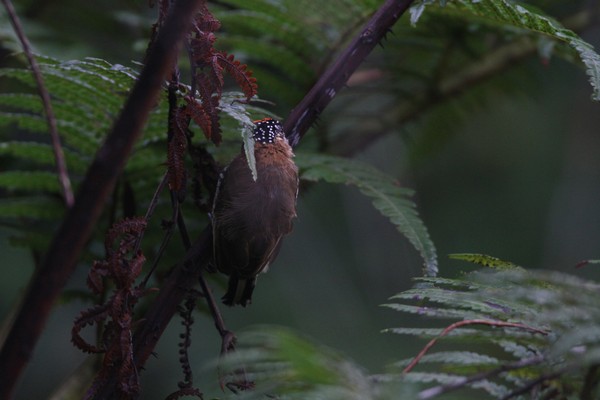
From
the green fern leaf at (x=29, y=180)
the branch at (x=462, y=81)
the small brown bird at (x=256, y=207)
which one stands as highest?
the branch at (x=462, y=81)

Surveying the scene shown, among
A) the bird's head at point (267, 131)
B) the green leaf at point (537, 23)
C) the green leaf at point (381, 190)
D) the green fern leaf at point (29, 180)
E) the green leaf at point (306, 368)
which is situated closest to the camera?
Result: the green leaf at point (306, 368)

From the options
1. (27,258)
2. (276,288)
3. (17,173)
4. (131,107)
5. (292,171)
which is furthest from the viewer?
(276,288)

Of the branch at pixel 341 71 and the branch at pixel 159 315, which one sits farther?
the branch at pixel 341 71

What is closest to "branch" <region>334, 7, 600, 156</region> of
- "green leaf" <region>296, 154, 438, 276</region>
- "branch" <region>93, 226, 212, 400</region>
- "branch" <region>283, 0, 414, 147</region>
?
"green leaf" <region>296, 154, 438, 276</region>

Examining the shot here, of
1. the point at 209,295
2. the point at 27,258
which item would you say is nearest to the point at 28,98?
the point at 209,295

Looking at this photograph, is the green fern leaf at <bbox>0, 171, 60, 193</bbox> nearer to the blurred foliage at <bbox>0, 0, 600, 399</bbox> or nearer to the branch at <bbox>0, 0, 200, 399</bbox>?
the blurred foliage at <bbox>0, 0, 600, 399</bbox>

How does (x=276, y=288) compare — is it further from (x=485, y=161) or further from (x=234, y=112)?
(x=234, y=112)

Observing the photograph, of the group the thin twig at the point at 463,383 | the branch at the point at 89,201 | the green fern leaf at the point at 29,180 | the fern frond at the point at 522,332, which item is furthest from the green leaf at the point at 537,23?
the green fern leaf at the point at 29,180

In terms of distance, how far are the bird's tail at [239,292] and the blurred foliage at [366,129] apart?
16cm

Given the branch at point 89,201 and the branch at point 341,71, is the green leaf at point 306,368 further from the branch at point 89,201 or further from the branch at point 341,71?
the branch at point 341,71

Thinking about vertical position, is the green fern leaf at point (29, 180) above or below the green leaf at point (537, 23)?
below

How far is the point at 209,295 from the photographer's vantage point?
4.01ft

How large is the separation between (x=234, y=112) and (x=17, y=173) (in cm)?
90

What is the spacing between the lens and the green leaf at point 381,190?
142cm
